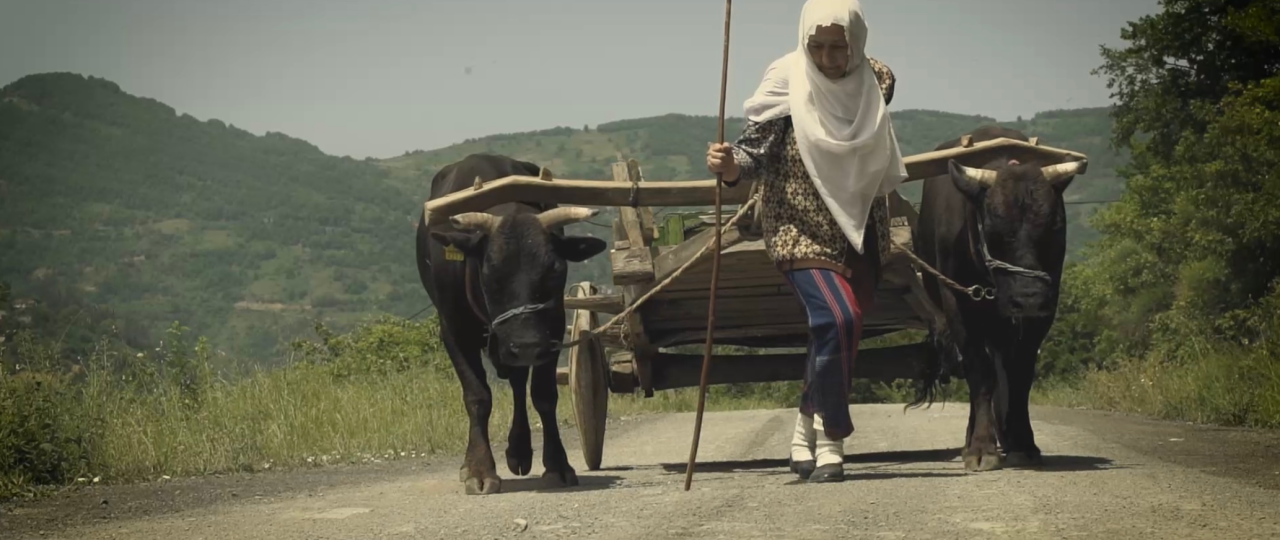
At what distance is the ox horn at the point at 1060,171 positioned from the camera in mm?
8766

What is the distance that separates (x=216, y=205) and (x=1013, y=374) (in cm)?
18648

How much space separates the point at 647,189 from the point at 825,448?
70.0 inches

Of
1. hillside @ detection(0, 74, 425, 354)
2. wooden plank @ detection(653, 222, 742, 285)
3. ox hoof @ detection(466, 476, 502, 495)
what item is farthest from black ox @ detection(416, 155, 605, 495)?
hillside @ detection(0, 74, 425, 354)

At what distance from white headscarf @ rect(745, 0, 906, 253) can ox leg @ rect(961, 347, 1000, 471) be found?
4.71 ft

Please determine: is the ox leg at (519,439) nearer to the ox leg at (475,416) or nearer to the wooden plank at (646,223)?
the ox leg at (475,416)

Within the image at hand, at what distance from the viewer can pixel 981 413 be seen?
8883mm

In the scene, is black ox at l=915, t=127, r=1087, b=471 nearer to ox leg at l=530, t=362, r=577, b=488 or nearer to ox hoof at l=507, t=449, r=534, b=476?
ox leg at l=530, t=362, r=577, b=488

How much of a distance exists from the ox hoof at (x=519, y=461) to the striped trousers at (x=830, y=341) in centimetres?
222

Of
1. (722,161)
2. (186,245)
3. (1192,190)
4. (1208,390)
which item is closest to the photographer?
(722,161)

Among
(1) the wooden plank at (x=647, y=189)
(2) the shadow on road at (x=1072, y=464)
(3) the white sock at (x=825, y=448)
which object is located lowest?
(2) the shadow on road at (x=1072, y=464)

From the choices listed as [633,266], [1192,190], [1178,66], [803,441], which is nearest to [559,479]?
[633,266]

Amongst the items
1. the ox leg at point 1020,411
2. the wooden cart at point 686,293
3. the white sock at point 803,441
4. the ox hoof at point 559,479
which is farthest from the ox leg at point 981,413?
the ox hoof at point 559,479

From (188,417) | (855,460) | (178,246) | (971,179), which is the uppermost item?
(971,179)

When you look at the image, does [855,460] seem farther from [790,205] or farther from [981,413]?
[790,205]
